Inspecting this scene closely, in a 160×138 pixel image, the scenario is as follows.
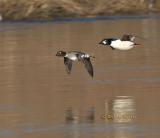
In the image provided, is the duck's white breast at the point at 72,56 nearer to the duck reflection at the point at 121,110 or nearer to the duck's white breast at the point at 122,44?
the duck's white breast at the point at 122,44

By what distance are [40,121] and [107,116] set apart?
79 cm

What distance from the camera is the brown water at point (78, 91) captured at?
37.6 feet

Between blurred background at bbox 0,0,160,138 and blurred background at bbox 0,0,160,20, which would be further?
blurred background at bbox 0,0,160,20

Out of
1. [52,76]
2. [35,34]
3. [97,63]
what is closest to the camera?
[52,76]

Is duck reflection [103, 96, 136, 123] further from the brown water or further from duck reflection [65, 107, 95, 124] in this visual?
duck reflection [65, 107, 95, 124]

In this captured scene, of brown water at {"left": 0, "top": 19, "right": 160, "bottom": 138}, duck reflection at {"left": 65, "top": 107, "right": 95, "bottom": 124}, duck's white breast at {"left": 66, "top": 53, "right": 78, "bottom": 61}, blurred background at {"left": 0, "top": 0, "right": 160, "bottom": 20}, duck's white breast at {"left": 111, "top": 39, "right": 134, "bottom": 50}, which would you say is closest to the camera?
brown water at {"left": 0, "top": 19, "right": 160, "bottom": 138}

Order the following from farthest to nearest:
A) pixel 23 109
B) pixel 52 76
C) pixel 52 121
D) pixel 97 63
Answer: pixel 97 63, pixel 52 76, pixel 23 109, pixel 52 121

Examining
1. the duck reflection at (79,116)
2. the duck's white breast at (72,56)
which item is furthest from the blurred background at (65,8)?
the duck reflection at (79,116)

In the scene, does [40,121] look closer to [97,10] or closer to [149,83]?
[149,83]

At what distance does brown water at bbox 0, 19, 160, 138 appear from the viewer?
1145 centimetres

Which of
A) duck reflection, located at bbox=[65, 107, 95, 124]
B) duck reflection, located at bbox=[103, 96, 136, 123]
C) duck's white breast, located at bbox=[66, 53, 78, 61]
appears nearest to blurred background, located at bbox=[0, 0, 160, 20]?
duck's white breast, located at bbox=[66, 53, 78, 61]

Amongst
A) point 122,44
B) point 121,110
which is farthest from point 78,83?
point 121,110

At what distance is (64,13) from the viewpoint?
3041 cm

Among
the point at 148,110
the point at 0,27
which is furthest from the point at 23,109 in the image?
the point at 0,27
